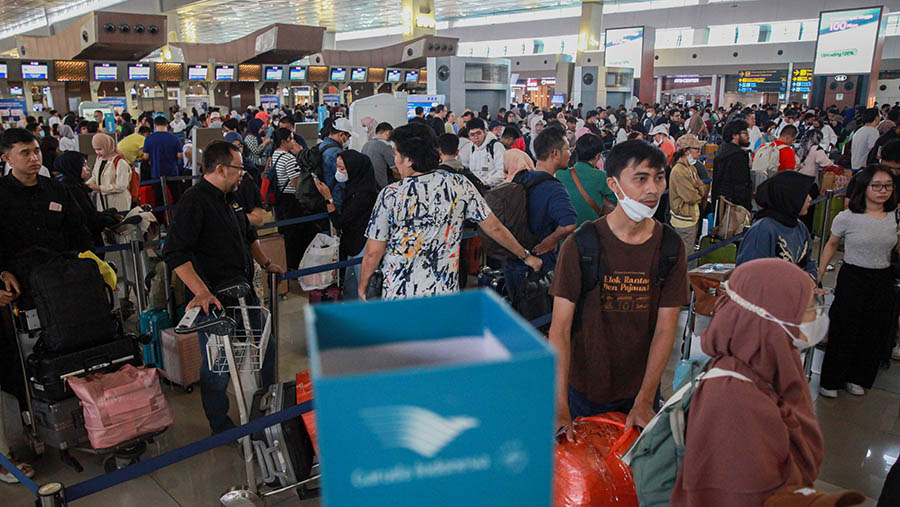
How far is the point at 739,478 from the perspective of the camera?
4.90 feet

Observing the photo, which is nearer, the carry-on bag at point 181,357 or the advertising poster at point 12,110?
the carry-on bag at point 181,357

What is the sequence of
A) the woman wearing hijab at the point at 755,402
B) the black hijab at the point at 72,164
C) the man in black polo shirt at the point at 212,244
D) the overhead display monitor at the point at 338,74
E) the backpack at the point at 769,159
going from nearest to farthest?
the woman wearing hijab at the point at 755,402 → the man in black polo shirt at the point at 212,244 → the black hijab at the point at 72,164 → the backpack at the point at 769,159 → the overhead display monitor at the point at 338,74

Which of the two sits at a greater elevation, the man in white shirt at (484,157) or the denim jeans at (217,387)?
the man in white shirt at (484,157)

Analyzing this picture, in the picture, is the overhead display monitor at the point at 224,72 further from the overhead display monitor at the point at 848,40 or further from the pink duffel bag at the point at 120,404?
the pink duffel bag at the point at 120,404

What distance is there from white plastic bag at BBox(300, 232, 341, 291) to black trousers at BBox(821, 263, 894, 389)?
4.09m

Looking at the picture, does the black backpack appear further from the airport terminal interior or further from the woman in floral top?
the woman in floral top

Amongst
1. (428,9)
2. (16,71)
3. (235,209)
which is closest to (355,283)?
(235,209)

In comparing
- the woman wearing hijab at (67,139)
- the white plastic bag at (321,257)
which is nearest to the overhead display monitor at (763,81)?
the woman wearing hijab at (67,139)

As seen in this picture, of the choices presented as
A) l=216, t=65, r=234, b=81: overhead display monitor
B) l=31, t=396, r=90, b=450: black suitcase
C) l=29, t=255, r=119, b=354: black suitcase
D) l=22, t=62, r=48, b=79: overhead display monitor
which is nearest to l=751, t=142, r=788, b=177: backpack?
l=29, t=255, r=119, b=354: black suitcase

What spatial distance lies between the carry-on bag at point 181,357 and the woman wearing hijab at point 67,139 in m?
7.11

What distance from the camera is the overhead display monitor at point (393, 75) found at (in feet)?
73.2

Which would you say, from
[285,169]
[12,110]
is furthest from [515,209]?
[12,110]

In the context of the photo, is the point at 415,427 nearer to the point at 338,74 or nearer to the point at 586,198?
the point at 586,198

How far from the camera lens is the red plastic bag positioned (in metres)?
1.90
